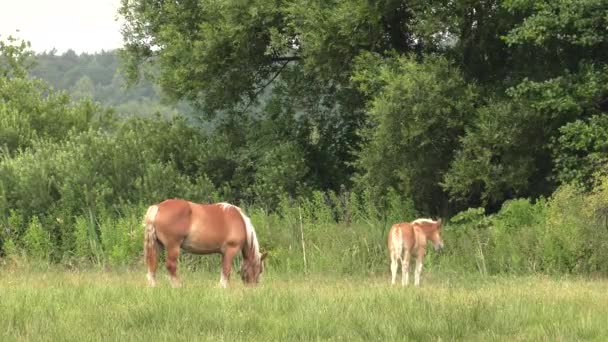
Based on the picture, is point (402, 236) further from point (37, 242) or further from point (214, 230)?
point (37, 242)

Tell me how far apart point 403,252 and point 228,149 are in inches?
554

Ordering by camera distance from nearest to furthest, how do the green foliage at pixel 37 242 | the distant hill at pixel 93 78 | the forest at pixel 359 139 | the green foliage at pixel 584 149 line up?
the green foliage at pixel 584 149 → the forest at pixel 359 139 → the green foliage at pixel 37 242 → the distant hill at pixel 93 78

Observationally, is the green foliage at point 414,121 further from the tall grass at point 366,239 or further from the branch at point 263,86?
the branch at point 263,86

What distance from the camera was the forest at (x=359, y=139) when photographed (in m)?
18.9

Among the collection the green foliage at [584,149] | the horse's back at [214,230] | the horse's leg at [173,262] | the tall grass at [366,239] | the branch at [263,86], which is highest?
the branch at [263,86]

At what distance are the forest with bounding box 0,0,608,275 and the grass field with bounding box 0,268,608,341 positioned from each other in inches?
317

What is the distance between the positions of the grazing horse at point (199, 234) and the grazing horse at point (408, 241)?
11.0ft

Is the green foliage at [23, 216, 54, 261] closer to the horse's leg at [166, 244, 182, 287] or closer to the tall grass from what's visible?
the tall grass

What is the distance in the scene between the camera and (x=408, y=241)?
1570cm

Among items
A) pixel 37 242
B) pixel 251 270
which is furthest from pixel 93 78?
pixel 251 270

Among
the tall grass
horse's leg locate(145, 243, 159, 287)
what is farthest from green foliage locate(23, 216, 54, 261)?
horse's leg locate(145, 243, 159, 287)

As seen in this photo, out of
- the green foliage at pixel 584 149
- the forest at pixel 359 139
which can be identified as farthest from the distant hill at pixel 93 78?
the green foliage at pixel 584 149

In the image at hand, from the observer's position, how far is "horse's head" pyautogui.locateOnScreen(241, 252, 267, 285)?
1327 centimetres

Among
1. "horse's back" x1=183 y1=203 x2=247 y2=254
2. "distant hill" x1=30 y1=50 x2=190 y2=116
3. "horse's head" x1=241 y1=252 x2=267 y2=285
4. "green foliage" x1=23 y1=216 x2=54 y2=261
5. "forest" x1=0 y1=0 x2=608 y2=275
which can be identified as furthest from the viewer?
"distant hill" x1=30 y1=50 x2=190 y2=116
